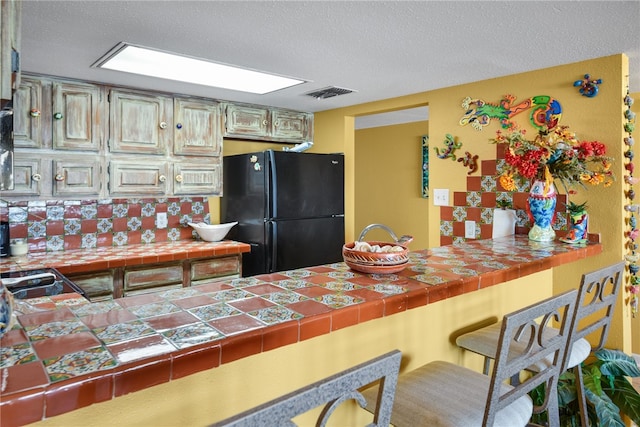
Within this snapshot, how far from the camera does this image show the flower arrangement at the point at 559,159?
2.42 metres

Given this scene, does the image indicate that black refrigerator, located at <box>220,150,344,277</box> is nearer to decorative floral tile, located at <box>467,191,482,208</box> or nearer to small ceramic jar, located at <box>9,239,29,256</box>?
decorative floral tile, located at <box>467,191,482,208</box>

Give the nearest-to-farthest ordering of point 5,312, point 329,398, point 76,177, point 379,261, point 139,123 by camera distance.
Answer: point 329,398 → point 5,312 → point 379,261 → point 76,177 → point 139,123

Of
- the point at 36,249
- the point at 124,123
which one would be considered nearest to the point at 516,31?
the point at 124,123

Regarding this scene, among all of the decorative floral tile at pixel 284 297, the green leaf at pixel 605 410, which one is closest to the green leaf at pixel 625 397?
the green leaf at pixel 605 410

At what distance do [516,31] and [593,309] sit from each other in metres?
1.30

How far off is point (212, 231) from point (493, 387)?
267cm

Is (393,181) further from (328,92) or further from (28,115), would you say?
(28,115)

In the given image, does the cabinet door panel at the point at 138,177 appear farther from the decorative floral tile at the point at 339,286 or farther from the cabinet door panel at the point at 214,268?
the decorative floral tile at the point at 339,286

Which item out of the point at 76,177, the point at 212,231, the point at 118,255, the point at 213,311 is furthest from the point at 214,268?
the point at 213,311

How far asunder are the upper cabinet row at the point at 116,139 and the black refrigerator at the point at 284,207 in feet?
0.79

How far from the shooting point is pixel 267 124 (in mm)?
3848

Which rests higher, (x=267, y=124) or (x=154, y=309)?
(x=267, y=124)

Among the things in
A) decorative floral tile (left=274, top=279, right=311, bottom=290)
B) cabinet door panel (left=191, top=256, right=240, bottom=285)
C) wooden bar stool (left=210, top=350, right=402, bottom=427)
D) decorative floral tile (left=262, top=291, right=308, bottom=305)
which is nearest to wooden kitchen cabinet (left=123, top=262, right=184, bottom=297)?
cabinet door panel (left=191, top=256, right=240, bottom=285)

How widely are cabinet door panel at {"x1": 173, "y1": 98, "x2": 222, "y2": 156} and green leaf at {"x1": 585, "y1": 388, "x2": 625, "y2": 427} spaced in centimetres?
294
